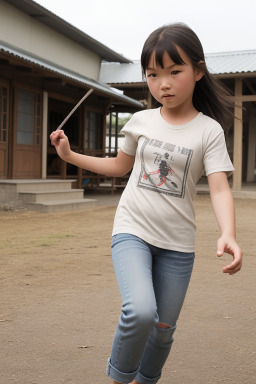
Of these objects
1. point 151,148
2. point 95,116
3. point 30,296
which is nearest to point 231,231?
point 151,148

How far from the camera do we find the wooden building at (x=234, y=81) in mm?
Answer: 14873

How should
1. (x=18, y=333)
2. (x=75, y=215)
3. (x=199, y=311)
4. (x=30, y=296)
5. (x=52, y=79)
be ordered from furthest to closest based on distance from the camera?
(x=52, y=79)
(x=75, y=215)
(x=30, y=296)
(x=199, y=311)
(x=18, y=333)

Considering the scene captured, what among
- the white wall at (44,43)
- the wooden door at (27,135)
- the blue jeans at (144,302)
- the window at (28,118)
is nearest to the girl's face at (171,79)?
the blue jeans at (144,302)

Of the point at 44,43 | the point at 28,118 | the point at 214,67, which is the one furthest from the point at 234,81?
the point at 28,118

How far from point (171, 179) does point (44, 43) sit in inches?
515

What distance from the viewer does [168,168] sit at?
6.89 feet

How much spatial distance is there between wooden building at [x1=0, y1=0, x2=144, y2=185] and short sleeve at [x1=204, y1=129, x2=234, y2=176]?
8.14 m

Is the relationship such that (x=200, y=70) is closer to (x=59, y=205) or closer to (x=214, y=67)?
(x=59, y=205)

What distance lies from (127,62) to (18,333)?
17.0 m

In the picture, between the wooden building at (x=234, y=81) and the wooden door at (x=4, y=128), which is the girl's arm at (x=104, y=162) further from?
the wooden building at (x=234, y=81)

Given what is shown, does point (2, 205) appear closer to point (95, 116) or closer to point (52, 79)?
point (52, 79)

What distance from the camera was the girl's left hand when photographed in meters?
1.77

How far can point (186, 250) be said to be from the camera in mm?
2094

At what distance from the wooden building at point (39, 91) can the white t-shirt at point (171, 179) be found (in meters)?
8.04
